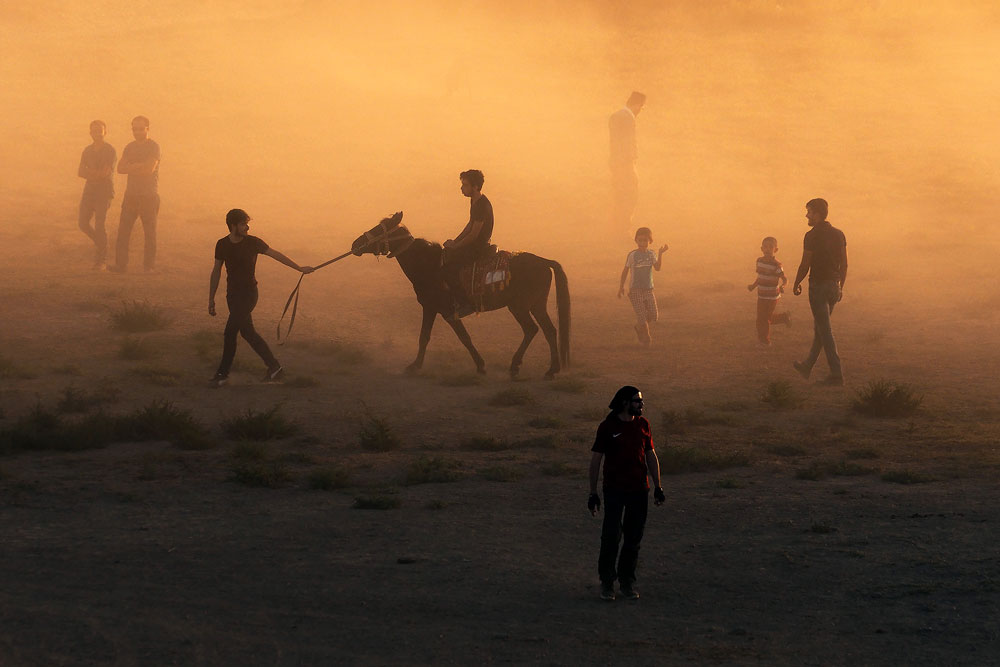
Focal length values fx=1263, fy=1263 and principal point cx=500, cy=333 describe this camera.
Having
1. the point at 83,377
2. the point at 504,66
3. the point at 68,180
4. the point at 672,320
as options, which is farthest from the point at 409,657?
the point at 504,66

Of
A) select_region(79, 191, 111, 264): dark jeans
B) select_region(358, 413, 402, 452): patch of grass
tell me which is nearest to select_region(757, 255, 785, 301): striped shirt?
select_region(358, 413, 402, 452): patch of grass

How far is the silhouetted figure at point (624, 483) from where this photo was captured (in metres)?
7.18

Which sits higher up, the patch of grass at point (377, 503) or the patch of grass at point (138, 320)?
the patch of grass at point (138, 320)

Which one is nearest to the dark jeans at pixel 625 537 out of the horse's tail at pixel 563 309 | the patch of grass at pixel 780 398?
the patch of grass at pixel 780 398

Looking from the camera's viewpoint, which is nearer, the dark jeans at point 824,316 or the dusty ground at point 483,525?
the dusty ground at point 483,525

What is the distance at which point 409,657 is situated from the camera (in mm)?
6203

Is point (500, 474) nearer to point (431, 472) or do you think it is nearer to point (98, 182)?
point (431, 472)

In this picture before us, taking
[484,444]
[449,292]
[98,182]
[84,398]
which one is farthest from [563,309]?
[98,182]

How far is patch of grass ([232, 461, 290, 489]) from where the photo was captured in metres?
9.71

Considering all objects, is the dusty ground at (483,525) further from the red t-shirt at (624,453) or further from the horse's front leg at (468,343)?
the red t-shirt at (624,453)

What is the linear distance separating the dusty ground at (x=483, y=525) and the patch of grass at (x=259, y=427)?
0.51 feet

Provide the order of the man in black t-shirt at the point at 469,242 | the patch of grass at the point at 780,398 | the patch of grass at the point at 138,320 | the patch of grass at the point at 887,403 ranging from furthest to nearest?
1. the patch of grass at the point at 138,320
2. the man in black t-shirt at the point at 469,242
3. the patch of grass at the point at 780,398
4. the patch of grass at the point at 887,403

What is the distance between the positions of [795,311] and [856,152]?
19.6 meters

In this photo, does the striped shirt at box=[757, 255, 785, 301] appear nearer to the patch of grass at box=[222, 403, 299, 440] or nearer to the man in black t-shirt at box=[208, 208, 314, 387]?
the man in black t-shirt at box=[208, 208, 314, 387]
